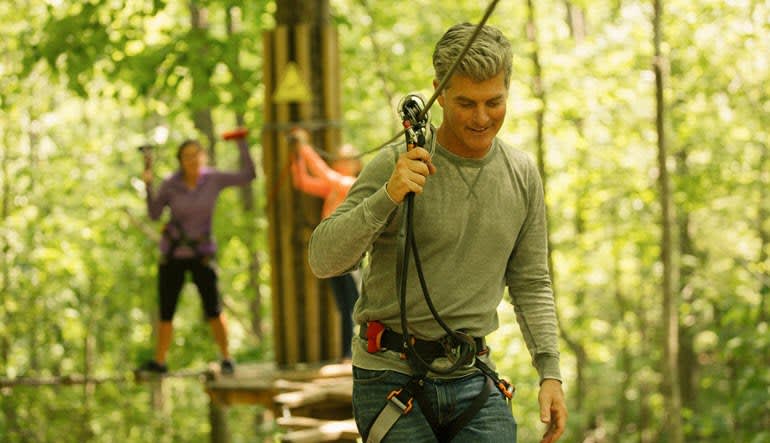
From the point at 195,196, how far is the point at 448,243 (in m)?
5.30

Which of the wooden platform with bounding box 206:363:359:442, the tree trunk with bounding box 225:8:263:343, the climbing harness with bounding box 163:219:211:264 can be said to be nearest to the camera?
the wooden platform with bounding box 206:363:359:442

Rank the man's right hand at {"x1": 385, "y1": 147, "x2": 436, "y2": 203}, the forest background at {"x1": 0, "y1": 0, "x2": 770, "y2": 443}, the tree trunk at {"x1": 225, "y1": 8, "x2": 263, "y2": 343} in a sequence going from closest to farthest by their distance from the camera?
1. the man's right hand at {"x1": 385, "y1": 147, "x2": 436, "y2": 203}
2. the forest background at {"x1": 0, "y1": 0, "x2": 770, "y2": 443}
3. the tree trunk at {"x1": 225, "y1": 8, "x2": 263, "y2": 343}

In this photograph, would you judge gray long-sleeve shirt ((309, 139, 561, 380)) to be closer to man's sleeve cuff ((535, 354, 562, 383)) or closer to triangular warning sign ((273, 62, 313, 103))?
man's sleeve cuff ((535, 354, 562, 383))

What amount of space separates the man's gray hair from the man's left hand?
31.6 inches

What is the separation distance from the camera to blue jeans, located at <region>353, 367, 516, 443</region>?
278cm

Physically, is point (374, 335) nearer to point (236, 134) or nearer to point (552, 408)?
point (552, 408)

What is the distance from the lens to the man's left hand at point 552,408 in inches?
114

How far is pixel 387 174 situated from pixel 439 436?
690mm

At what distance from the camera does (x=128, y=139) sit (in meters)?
18.5

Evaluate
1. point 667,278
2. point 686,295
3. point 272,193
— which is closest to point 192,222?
point 272,193

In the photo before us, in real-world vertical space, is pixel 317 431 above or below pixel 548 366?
below

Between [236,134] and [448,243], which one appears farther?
[236,134]

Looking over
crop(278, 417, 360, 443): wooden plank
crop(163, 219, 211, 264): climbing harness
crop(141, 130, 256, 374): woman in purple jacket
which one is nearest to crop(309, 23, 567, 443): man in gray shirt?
crop(278, 417, 360, 443): wooden plank

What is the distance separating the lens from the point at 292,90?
319 inches
